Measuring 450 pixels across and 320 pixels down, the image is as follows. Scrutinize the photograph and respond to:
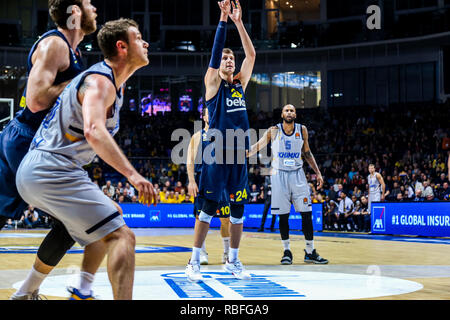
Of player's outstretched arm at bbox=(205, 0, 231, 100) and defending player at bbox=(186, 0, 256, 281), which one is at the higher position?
player's outstretched arm at bbox=(205, 0, 231, 100)

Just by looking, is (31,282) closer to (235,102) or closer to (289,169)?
(235,102)

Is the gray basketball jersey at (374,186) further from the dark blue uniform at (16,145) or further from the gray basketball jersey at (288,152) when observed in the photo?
the dark blue uniform at (16,145)

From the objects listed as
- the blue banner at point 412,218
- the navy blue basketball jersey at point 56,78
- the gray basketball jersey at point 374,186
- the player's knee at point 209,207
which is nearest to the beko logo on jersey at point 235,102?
the player's knee at point 209,207

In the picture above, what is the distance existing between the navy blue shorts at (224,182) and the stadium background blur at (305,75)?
14.4 meters

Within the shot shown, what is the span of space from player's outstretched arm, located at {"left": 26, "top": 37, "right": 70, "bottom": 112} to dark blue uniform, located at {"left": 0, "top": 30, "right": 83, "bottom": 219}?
6 centimetres

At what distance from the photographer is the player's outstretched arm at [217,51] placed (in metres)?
5.26

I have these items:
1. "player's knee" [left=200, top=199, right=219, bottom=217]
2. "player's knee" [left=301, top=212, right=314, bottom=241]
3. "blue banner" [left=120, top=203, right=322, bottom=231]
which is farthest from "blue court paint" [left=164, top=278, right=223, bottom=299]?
"blue banner" [left=120, top=203, right=322, bottom=231]

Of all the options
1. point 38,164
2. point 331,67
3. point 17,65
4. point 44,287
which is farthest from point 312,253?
point 17,65

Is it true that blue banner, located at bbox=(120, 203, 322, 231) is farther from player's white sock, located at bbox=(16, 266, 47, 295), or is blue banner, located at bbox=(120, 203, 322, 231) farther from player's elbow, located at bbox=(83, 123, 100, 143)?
player's elbow, located at bbox=(83, 123, 100, 143)

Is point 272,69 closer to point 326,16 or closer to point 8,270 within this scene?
point 326,16

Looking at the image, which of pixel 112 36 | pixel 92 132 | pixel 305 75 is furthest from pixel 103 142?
pixel 305 75

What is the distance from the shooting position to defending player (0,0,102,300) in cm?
347

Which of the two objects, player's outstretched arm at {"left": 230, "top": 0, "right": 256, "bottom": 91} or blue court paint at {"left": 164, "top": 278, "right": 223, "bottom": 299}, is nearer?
blue court paint at {"left": 164, "top": 278, "right": 223, "bottom": 299}

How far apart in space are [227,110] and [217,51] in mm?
653
